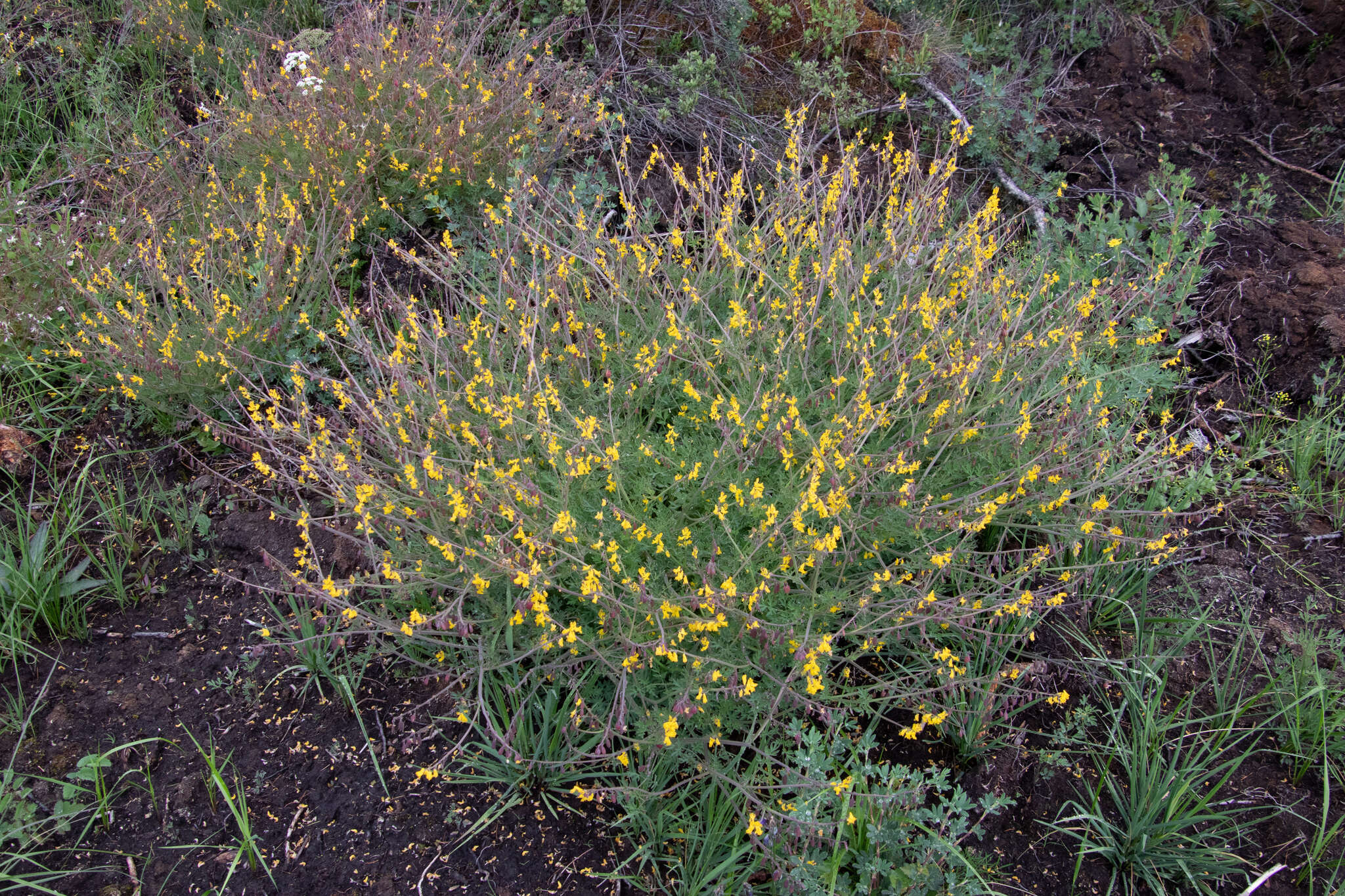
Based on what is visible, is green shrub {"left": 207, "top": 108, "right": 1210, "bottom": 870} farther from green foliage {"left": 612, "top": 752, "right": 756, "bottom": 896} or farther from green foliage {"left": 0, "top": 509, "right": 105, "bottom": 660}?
green foliage {"left": 0, "top": 509, "right": 105, "bottom": 660}

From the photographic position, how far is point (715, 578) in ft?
7.82

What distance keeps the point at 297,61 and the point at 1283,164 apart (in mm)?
5352

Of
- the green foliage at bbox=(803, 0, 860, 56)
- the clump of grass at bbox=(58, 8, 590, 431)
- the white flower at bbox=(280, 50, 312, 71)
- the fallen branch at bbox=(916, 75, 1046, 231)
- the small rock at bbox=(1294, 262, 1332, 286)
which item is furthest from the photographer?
the green foliage at bbox=(803, 0, 860, 56)

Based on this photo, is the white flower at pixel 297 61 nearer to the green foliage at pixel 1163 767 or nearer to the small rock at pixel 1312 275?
the green foliage at pixel 1163 767

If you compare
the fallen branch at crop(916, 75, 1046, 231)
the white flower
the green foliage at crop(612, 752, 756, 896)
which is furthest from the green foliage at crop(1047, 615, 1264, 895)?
the white flower

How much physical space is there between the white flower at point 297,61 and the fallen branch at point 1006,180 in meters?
3.20

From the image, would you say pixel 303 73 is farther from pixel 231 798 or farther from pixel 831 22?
pixel 231 798

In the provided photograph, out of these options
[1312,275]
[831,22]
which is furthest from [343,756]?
[831,22]

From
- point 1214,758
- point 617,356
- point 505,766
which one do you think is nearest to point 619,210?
point 617,356

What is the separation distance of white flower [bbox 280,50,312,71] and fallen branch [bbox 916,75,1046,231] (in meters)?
3.20

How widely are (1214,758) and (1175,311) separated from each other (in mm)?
1904

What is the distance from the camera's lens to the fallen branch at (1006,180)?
4.38 m

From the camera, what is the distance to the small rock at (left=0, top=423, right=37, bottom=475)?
10.1ft

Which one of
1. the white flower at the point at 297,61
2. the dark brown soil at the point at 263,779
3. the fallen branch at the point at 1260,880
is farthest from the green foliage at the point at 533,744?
the white flower at the point at 297,61
